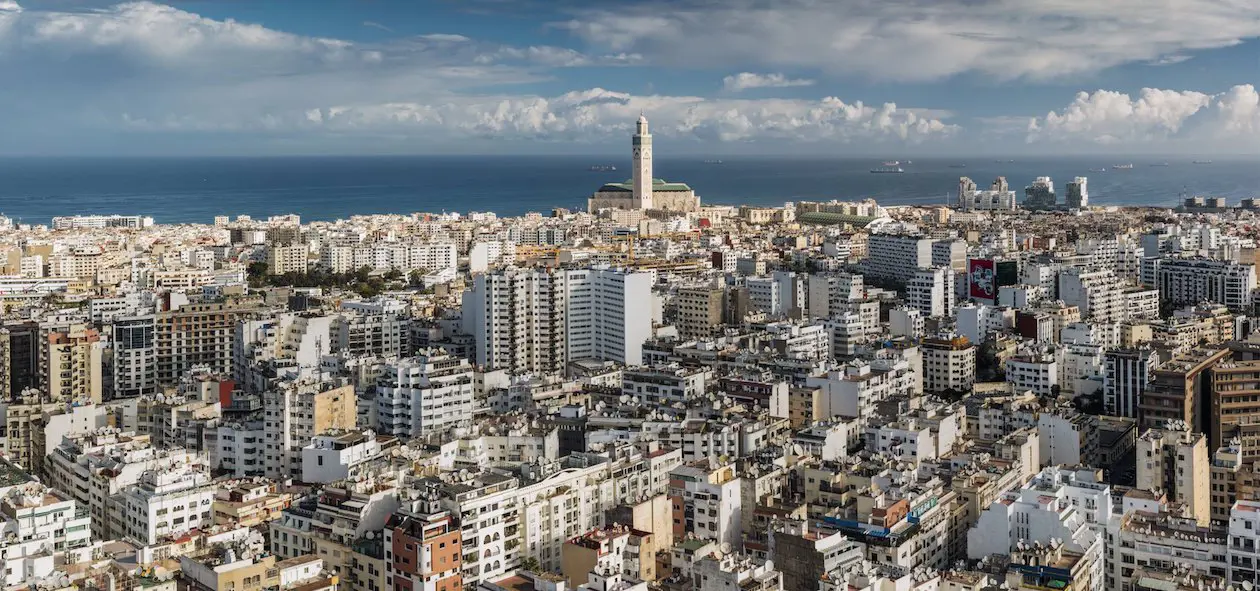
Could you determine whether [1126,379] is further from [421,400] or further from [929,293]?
[929,293]

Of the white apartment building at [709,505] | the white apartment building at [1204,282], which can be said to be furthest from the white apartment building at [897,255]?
the white apartment building at [709,505]

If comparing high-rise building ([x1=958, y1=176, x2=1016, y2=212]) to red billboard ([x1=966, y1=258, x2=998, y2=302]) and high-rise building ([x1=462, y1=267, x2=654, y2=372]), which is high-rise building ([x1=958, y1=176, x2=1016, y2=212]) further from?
high-rise building ([x1=462, y1=267, x2=654, y2=372])

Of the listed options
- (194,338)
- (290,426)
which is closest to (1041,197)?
(194,338)

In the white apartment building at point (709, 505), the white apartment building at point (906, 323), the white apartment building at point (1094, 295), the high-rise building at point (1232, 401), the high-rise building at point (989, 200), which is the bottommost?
the white apartment building at point (709, 505)

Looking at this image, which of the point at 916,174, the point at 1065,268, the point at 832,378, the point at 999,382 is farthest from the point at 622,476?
the point at 916,174

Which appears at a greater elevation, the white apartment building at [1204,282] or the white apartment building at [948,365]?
the white apartment building at [1204,282]

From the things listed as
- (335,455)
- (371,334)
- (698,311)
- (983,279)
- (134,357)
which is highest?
(983,279)

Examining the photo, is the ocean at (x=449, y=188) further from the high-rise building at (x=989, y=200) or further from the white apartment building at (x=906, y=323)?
the white apartment building at (x=906, y=323)
